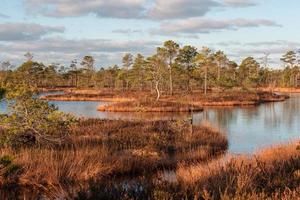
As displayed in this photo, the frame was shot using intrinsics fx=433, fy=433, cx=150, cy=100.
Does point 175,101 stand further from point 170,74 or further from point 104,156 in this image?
point 104,156

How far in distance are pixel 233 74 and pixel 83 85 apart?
38.0 metres

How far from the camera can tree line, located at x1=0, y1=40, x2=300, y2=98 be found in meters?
69.2

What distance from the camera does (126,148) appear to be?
693 inches

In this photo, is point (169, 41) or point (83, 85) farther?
point (83, 85)

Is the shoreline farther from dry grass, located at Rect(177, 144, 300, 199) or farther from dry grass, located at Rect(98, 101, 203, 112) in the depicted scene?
dry grass, located at Rect(177, 144, 300, 199)

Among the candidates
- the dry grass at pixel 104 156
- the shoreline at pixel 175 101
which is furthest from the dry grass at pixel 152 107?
the dry grass at pixel 104 156

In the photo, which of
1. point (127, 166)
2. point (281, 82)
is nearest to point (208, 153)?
point (127, 166)

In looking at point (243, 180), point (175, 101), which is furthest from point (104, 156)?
Result: point (175, 101)

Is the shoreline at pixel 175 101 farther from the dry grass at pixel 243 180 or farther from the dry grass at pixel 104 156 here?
the dry grass at pixel 243 180

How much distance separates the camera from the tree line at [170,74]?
69250 millimetres

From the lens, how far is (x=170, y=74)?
69.8m

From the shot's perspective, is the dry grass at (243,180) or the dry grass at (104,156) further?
the dry grass at (104,156)

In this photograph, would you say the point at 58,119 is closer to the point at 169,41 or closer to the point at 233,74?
the point at 169,41

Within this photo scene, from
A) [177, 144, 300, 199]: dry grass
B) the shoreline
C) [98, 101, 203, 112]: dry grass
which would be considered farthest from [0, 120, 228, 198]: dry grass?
[98, 101, 203, 112]: dry grass
